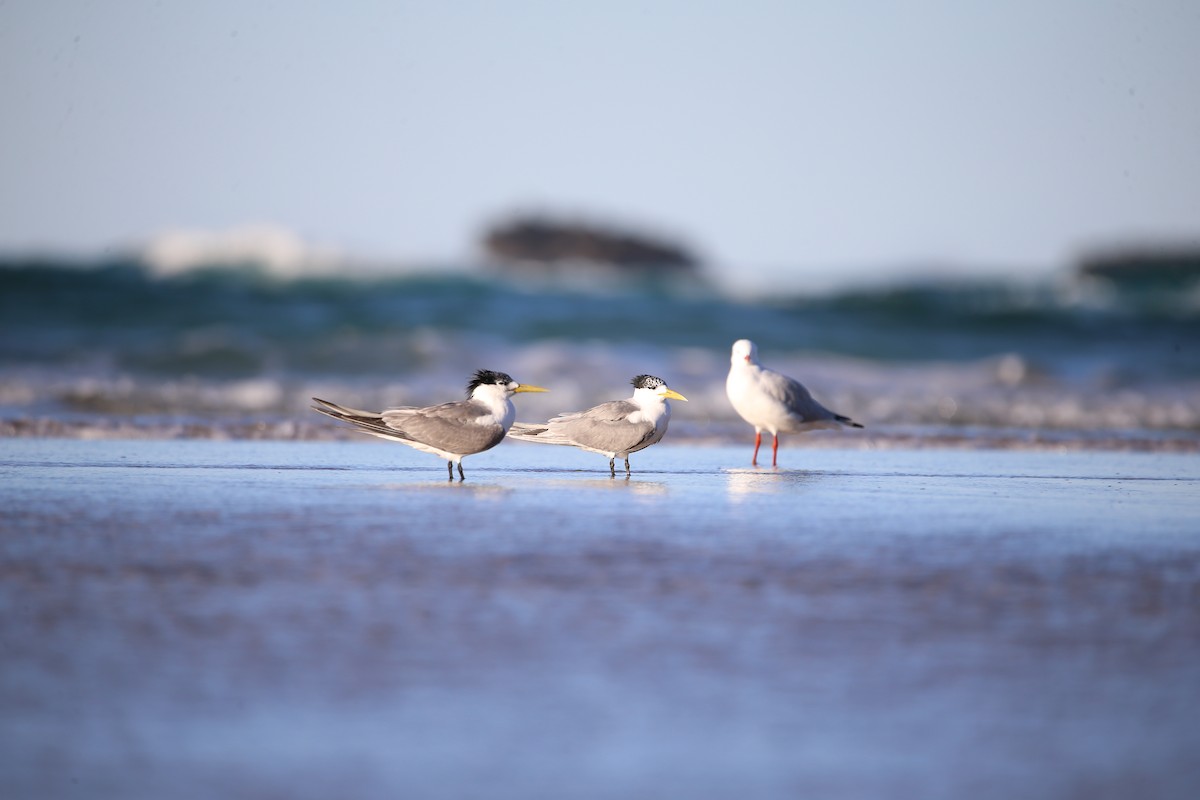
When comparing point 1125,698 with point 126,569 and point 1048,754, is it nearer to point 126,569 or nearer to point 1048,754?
point 1048,754

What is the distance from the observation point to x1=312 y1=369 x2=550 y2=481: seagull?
6758mm

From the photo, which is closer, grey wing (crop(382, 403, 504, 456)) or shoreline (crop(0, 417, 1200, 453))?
grey wing (crop(382, 403, 504, 456))

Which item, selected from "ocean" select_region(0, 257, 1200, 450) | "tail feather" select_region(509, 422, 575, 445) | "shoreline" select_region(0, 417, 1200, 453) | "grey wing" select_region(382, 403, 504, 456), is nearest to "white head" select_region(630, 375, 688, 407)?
"tail feather" select_region(509, 422, 575, 445)

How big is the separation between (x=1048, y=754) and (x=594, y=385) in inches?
456

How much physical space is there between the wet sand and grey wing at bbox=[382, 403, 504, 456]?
3.17 ft

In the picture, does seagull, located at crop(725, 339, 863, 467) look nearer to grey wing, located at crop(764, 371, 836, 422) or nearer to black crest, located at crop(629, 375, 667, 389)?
grey wing, located at crop(764, 371, 836, 422)

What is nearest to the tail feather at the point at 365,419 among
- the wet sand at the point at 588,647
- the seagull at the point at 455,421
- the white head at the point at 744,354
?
the seagull at the point at 455,421

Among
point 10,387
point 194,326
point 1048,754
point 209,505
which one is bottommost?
point 1048,754

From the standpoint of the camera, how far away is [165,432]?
9.15m

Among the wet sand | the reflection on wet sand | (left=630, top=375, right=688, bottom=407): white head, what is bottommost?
the wet sand

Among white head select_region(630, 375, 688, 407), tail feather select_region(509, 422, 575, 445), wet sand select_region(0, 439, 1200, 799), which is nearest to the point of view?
wet sand select_region(0, 439, 1200, 799)

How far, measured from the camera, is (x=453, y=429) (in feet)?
22.1

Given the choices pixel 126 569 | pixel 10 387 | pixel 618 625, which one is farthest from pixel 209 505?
pixel 10 387

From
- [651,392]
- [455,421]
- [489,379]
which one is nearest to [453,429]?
[455,421]
